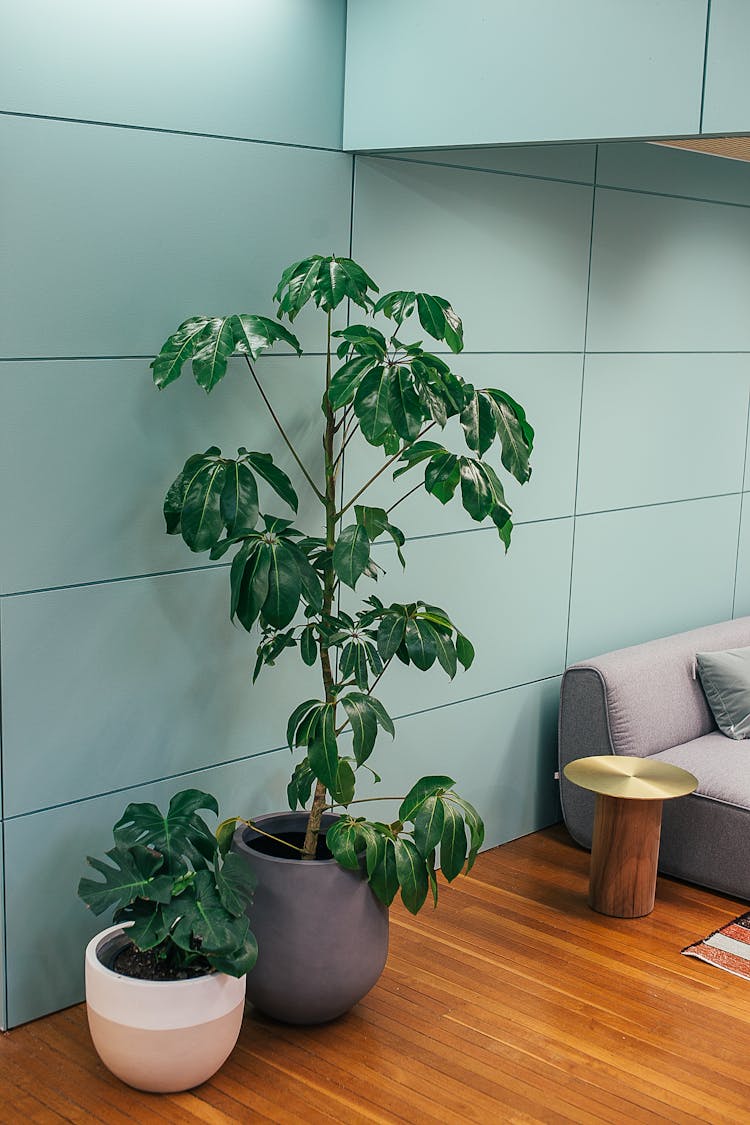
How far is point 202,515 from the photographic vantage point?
3.01 meters

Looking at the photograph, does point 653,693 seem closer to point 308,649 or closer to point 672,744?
point 672,744

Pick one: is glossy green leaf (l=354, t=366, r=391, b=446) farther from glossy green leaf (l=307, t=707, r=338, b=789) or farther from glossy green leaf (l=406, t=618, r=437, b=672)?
glossy green leaf (l=307, t=707, r=338, b=789)

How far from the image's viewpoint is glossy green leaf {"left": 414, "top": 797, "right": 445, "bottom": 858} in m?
3.15

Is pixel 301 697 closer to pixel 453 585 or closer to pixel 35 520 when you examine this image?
pixel 453 585

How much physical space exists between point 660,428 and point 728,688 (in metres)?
1.05

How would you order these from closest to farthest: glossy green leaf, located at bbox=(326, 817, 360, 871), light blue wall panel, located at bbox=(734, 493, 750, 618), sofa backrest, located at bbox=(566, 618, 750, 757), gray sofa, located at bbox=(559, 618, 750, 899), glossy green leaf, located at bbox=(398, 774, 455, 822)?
glossy green leaf, located at bbox=(326, 817, 360, 871), glossy green leaf, located at bbox=(398, 774, 455, 822), gray sofa, located at bbox=(559, 618, 750, 899), sofa backrest, located at bbox=(566, 618, 750, 757), light blue wall panel, located at bbox=(734, 493, 750, 618)

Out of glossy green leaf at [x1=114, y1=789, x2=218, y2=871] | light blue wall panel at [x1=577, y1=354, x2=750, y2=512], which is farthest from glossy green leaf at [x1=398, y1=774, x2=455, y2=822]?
light blue wall panel at [x1=577, y1=354, x2=750, y2=512]

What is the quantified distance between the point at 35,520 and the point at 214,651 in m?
0.69

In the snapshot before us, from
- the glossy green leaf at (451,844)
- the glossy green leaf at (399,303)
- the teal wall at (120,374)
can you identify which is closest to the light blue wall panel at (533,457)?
the teal wall at (120,374)

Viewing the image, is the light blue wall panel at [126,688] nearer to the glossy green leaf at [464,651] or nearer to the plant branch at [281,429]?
the plant branch at [281,429]

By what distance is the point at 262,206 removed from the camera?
3.40 meters

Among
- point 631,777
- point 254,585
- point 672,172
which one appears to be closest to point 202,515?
point 254,585

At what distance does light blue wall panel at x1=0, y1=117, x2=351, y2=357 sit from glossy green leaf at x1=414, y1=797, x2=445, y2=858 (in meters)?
1.38

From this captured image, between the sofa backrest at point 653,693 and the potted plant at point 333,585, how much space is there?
1250 mm
